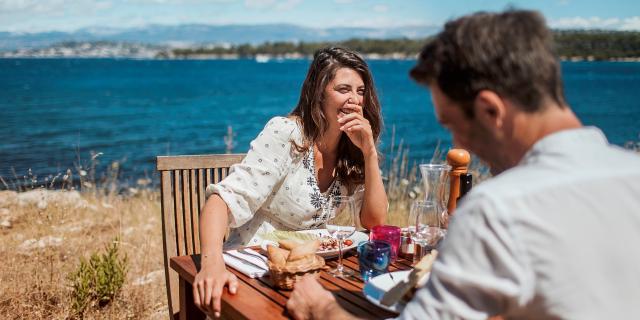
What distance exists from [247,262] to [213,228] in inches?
10.0

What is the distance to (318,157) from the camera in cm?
326

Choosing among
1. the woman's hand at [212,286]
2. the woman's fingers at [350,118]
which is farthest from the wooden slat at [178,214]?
the woman's hand at [212,286]

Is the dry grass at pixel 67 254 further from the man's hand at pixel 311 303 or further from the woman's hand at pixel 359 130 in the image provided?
the man's hand at pixel 311 303

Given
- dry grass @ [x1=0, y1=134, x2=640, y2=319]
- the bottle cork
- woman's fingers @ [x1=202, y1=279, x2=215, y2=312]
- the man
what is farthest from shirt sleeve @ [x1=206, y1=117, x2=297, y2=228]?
the man

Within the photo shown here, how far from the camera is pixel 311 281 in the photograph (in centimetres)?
184

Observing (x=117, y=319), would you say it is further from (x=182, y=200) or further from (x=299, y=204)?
(x=299, y=204)

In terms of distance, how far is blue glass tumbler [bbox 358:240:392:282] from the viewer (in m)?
2.10

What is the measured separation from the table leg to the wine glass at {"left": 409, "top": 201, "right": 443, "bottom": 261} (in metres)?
0.95

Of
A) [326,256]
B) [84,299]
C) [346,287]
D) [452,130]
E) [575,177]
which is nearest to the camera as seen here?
[575,177]

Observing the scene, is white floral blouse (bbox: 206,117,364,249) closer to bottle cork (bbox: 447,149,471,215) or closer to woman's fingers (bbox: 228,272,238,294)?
woman's fingers (bbox: 228,272,238,294)

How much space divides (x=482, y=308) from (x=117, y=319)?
3305 millimetres

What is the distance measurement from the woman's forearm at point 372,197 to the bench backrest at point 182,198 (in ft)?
2.60

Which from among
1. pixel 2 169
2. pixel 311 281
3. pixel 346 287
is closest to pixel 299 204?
pixel 346 287

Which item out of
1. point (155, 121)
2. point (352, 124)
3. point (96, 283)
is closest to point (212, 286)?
point (352, 124)
